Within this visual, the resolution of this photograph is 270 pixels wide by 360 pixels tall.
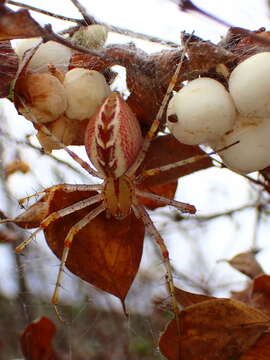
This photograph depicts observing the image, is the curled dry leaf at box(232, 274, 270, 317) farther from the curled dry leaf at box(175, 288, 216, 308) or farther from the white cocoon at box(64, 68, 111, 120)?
the white cocoon at box(64, 68, 111, 120)

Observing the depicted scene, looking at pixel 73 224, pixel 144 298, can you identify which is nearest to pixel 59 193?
pixel 73 224

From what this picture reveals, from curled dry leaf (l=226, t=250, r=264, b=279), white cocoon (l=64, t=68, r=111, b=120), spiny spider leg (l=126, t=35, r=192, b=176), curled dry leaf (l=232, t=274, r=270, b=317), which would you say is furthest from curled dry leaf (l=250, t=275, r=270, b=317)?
white cocoon (l=64, t=68, r=111, b=120)

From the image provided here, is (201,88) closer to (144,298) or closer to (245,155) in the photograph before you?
(245,155)

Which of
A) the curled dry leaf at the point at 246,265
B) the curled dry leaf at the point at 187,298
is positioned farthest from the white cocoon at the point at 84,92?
the curled dry leaf at the point at 246,265

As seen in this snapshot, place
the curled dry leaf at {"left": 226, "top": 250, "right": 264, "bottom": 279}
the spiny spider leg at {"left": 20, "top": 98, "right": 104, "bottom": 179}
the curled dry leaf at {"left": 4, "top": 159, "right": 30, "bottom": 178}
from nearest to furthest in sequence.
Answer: the spiny spider leg at {"left": 20, "top": 98, "right": 104, "bottom": 179}, the curled dry leaf at {"left": 226, "top": 250, "right": 264, "bottom": 279}, the curled dry leaf at {"left": 4, "top": 159, "right": 30, "bottom": 178}

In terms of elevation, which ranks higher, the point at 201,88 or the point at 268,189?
the point at 201,88

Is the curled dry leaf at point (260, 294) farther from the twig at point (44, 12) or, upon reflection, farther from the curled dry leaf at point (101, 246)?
the twig at point (44, 12)
